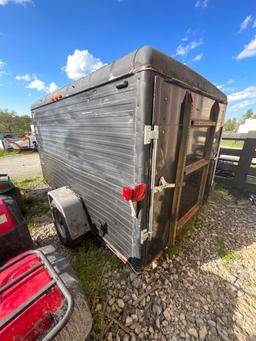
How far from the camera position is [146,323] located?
5.68 ft

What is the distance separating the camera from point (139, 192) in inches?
64.2

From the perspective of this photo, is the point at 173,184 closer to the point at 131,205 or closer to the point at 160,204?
the point at 160,204

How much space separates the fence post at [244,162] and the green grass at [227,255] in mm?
2889

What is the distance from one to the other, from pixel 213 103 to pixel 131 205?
2.47 meters

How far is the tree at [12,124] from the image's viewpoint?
29288mm

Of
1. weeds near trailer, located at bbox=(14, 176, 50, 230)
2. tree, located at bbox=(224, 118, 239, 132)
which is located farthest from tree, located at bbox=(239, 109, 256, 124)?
weeds near trailer, located at bbox=(14, 176, 50, 230)

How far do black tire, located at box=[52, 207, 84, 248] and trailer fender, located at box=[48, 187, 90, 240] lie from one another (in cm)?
9

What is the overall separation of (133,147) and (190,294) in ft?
6.93

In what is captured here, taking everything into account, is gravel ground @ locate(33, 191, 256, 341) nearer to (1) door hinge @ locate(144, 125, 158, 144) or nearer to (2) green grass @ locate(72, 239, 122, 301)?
(2) green grass @ locate(72, 239, 122, 301)

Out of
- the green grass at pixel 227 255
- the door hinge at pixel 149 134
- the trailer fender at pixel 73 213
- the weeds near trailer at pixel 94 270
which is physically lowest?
the green grass at pixel 227 255

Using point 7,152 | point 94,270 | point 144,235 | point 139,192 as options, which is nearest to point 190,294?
point 144,235

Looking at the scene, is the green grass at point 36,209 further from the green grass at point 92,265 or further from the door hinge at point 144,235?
the door hinge at point 144,235

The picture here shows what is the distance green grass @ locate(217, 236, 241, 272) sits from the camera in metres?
2.49

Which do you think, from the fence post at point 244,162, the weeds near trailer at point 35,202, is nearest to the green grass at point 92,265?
the weeds near trailer at point 35,202
